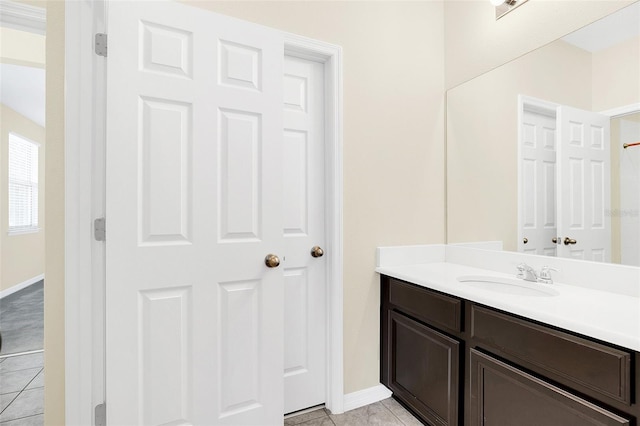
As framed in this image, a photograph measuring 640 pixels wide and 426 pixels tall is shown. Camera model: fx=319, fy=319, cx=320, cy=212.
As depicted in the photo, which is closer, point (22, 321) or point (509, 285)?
point (509, 285)

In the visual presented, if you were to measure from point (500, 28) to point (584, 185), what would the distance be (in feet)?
3.38

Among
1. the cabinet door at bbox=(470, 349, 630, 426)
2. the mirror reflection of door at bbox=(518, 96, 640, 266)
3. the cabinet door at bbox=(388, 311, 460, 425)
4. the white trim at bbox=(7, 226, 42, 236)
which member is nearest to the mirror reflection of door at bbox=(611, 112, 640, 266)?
the mirror reflection of door at bbox=(518, 96, 640, 266)

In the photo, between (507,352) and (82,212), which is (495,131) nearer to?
(507,352)

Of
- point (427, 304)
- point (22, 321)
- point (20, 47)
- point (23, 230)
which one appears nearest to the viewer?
point (427, 304)

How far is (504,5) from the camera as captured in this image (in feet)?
6.00

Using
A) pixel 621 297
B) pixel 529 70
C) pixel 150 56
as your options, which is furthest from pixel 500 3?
pixel 150 56

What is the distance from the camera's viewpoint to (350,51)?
1.92m

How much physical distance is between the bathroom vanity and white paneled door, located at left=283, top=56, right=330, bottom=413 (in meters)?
0.42

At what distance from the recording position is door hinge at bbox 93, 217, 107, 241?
133 cm

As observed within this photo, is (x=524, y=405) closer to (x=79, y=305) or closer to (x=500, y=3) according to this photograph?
(x=79, y=305)

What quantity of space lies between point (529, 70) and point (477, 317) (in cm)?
136

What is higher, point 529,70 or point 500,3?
point 500,3

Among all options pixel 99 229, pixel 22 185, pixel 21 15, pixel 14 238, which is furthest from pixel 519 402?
pixel 22 185

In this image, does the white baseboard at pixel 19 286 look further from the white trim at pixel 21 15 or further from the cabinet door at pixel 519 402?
the cabinet door at pixel 519 402
